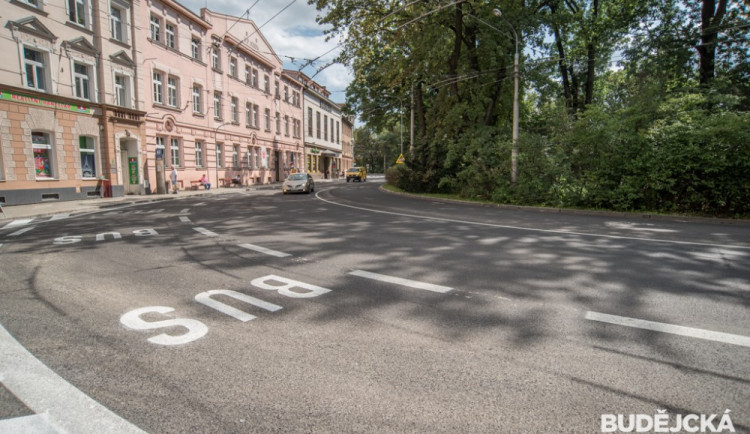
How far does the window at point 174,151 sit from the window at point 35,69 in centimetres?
Answer: 923

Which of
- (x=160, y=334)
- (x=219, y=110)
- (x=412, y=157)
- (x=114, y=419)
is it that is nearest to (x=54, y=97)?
(x=219, y=110)

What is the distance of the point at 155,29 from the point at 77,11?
627 centimetres

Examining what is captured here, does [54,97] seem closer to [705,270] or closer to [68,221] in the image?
[68,221]

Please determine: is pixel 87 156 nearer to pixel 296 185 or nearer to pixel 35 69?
pixel 35 69

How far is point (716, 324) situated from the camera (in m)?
3.65

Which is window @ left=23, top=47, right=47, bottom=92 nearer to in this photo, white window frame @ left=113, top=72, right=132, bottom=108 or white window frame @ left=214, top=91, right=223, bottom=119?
white window frame @ left=113, top=72, right=132, bottom=108

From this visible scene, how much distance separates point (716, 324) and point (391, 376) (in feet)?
10.4

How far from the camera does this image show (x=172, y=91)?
2755 cm

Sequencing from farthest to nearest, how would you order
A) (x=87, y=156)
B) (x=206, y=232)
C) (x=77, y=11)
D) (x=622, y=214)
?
(x=87, y=156) < (x=77, y=11) < (x=622, y=214) < (x=206, y=232)

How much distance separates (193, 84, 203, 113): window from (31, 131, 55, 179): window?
12018mm

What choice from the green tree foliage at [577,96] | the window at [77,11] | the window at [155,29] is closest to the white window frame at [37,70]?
the window at [77,11]

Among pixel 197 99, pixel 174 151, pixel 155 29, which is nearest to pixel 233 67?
pixel 197 99

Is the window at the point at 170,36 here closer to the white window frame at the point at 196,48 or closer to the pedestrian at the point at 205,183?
the white window frame at the point at 196,48

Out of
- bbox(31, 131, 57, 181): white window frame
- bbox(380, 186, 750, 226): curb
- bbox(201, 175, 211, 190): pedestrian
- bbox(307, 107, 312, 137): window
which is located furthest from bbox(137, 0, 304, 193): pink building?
bbox(380, 186, 750, 226): curb
